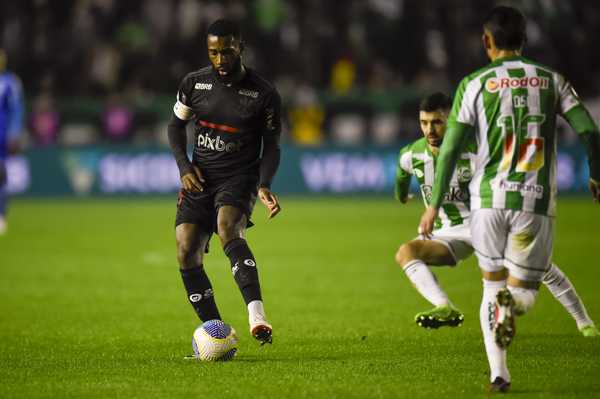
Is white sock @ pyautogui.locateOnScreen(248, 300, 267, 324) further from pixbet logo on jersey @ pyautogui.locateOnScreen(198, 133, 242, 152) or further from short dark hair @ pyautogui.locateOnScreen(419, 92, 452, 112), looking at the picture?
short dark hair @ pyautogui.locateOnScreen(419, 92, 452, 112)

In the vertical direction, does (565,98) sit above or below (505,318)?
above

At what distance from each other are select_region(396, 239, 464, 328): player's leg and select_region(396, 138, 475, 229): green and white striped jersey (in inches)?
10.4

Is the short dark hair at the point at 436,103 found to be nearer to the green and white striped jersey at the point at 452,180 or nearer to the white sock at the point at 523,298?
the green and white striped jersey at the point at 452,180

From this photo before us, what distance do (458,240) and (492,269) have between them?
2177 mm

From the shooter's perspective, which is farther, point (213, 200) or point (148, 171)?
point (148, 171)

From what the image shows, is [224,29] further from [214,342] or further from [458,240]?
[458,240]

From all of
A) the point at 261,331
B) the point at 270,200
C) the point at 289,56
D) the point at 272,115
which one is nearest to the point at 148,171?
the point at 289,56

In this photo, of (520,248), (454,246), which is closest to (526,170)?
(520,248)

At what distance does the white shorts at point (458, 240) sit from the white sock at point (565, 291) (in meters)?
0.60

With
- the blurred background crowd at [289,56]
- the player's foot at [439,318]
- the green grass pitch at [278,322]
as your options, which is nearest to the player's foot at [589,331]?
the green grass pitch at [278,322]

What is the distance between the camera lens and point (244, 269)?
7.47 meters

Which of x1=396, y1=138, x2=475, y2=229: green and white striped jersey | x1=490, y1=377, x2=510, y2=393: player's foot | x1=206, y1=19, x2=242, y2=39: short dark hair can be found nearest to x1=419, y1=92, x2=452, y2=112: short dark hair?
x1=396, y1=138, x2=475, y2=229: green and white striped jersey

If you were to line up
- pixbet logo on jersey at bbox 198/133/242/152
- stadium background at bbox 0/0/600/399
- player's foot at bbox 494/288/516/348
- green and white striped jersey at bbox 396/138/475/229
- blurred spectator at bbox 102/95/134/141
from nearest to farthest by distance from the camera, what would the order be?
Result: player's foot at bbox 494/288/516/348, stadium background at bbox 0/0/600/399, pixbet logo on jersey at bbox 198/133/242/152, green and white striped jersey at bbox 396/138/475/229, blurred spectator at bbox 102/95/134/141

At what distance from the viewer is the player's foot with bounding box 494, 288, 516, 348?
5.80 meters
